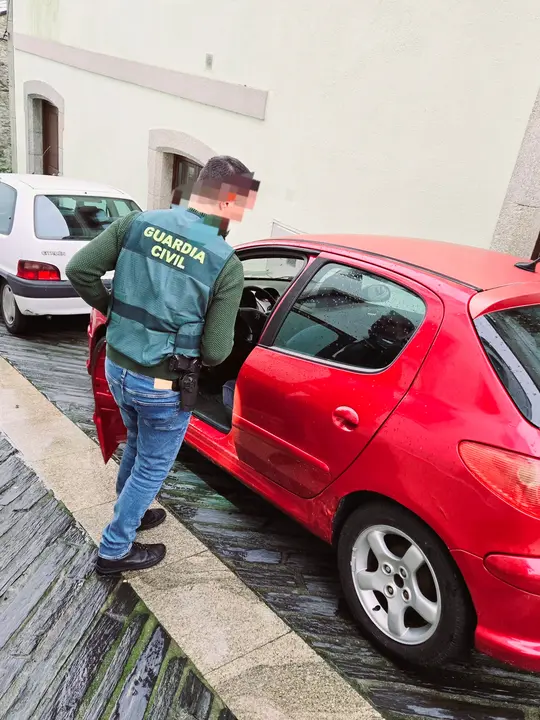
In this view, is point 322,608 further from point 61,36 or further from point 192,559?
point 61,36

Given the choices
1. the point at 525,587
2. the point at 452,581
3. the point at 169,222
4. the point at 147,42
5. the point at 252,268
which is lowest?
the point at 452,581

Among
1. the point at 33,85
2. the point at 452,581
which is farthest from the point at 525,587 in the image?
the point at 33,85

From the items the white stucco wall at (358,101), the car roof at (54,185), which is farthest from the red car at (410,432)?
the car roof at (54,185)

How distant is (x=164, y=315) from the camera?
6.95 ft

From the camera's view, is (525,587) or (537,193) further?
(537,193)

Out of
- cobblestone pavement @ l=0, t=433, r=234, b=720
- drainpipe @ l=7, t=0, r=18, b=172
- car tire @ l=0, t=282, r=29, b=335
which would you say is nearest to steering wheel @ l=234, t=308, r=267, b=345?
cobblestone pavement @ l=0, t=433, r=234, b=720

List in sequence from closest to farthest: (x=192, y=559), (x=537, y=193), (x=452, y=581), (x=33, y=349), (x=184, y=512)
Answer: (x=452, y=581)
(x=192, y=559)
(x=184, y=512)
(x=537, y=193)
(x=33, y=349)

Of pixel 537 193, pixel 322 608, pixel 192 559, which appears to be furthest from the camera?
pixel 537 193

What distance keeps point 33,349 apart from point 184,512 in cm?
293

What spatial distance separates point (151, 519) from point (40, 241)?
3.19 metres

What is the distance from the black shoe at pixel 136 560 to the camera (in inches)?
100

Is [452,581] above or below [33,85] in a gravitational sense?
below

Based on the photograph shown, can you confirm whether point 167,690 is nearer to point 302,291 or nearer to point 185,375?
point 185,375

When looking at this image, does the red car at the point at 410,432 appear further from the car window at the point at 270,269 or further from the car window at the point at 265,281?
the car window at the point at 265,281
